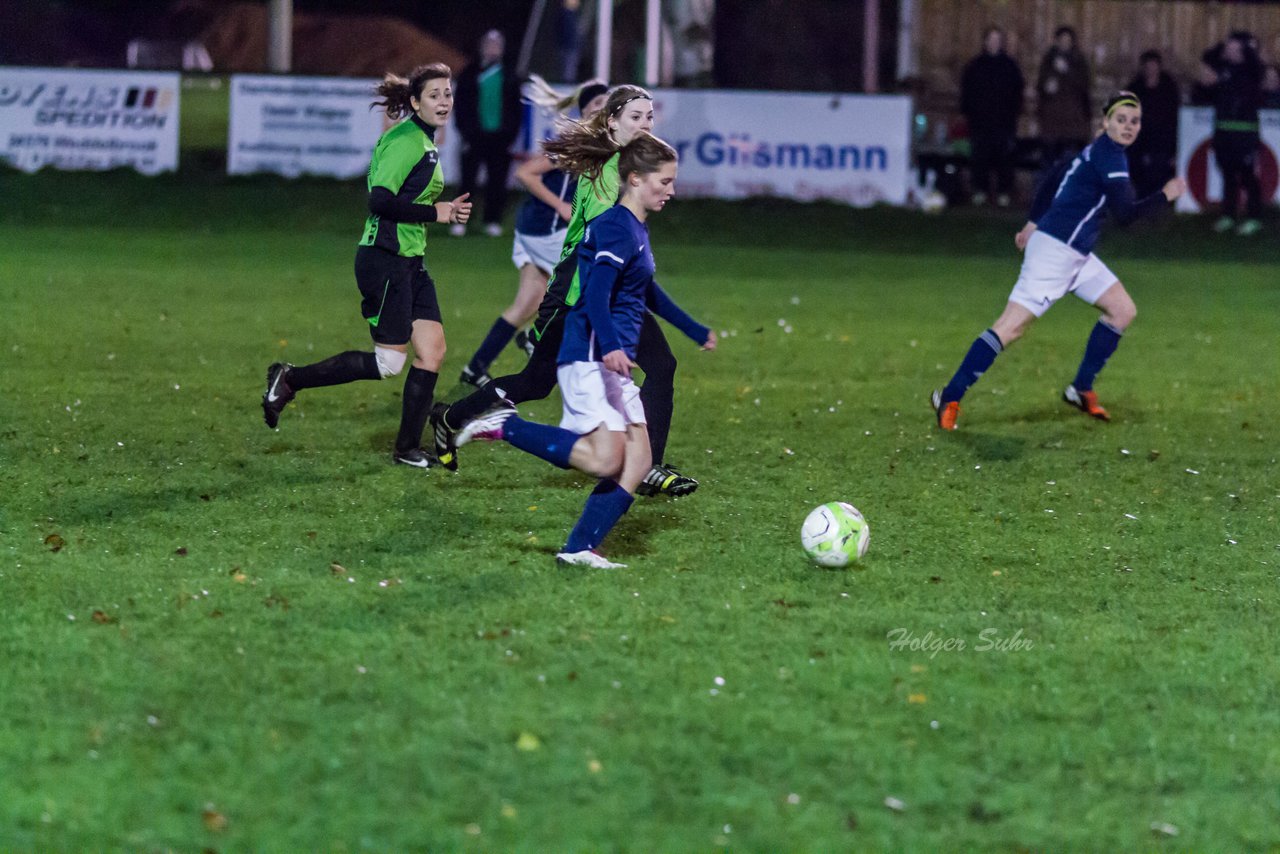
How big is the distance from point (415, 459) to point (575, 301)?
2.00m

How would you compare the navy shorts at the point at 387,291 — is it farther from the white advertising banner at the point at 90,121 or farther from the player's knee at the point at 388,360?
the white advertising banner at the point at 90,121

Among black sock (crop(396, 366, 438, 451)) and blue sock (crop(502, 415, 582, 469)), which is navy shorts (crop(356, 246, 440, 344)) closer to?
black sock (crop(396, 366, 438, 451))

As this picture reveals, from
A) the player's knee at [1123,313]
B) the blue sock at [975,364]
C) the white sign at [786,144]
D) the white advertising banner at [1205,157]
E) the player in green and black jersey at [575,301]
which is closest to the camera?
the player in green and black jersey at [575,301]

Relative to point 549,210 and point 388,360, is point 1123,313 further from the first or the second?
point 388,360

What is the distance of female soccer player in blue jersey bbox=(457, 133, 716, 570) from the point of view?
245 inches

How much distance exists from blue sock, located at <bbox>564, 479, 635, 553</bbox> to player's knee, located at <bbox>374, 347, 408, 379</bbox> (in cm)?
205

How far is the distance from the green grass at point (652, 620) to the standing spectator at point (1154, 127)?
9656 mm

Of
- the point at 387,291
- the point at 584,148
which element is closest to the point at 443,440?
the point at 387,291

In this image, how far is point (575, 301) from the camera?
261 inches

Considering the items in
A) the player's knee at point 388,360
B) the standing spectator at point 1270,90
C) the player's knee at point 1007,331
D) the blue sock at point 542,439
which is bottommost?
the blue sock at point 542,439

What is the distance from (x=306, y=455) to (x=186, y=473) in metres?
0.72

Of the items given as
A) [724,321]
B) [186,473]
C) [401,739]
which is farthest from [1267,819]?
[724,321]

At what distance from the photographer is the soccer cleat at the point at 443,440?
7.12 meters

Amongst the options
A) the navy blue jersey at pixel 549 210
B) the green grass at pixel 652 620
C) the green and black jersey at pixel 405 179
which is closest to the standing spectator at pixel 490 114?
the green grass at pixel 652 620
